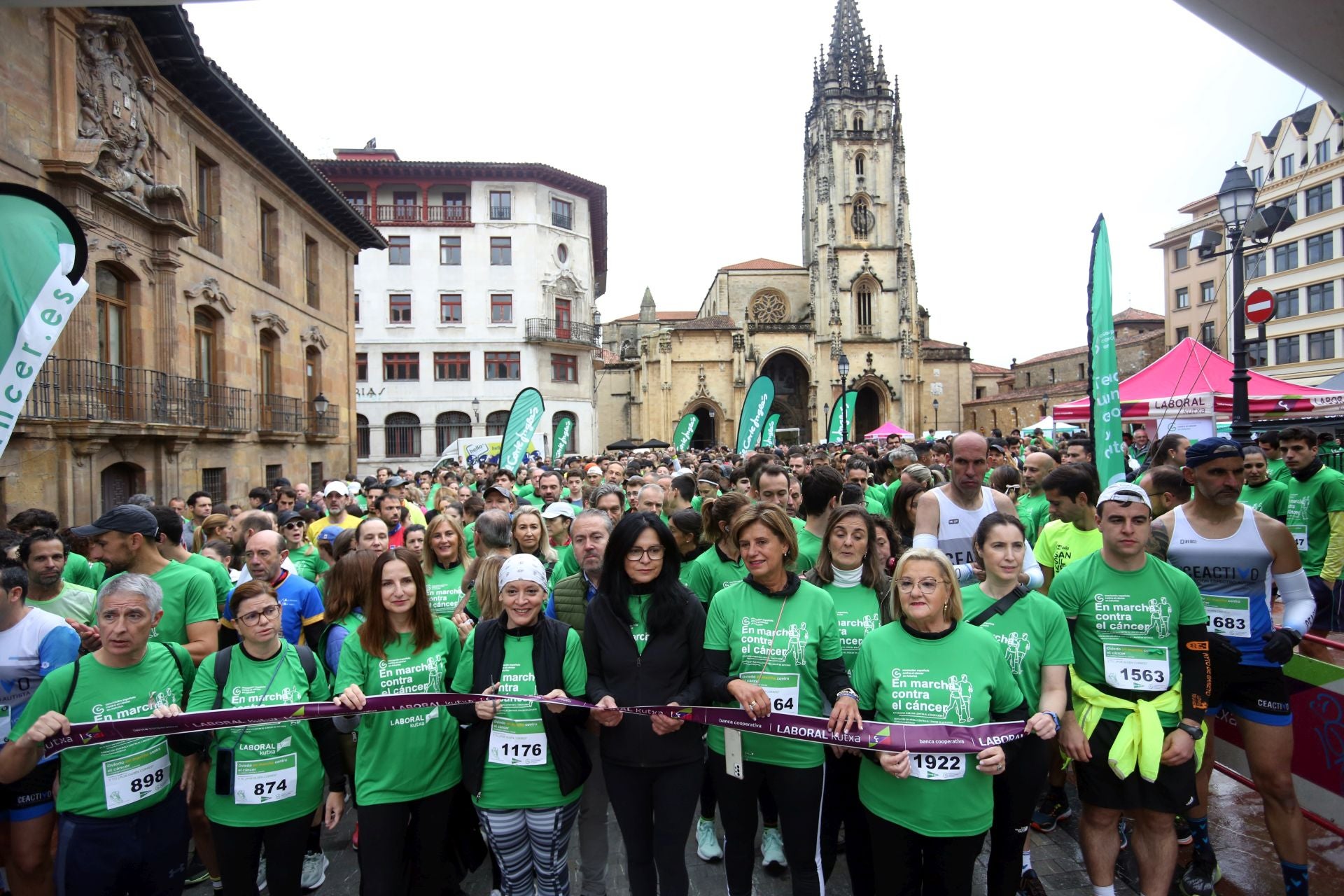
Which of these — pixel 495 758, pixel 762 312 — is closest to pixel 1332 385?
pixel 495 758

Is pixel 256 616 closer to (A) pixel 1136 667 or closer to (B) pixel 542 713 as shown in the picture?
(B) pixel 542 713

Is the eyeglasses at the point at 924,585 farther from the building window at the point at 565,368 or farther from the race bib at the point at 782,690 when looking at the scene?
the building window at the point at 565,368

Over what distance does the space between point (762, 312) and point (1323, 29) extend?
58.5 metres

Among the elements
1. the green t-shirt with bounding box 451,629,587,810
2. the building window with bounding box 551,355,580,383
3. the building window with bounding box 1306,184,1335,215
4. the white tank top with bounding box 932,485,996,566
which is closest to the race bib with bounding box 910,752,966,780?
the green t-shirt with bounding box 451,629,587,810

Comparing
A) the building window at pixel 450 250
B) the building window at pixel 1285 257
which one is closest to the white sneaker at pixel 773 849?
the building window at pixel 450 250

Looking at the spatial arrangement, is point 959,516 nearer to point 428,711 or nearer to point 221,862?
point 428,711

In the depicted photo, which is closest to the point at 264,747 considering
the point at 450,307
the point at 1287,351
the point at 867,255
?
the point at 450,307

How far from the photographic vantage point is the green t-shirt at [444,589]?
5.23 meters

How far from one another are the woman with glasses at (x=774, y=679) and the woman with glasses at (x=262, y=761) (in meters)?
1.92

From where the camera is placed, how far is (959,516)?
5.00m

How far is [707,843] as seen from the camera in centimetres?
439

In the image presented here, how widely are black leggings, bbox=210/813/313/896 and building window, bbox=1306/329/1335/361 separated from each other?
138 ft

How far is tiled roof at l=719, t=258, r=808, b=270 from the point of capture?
59.8 m

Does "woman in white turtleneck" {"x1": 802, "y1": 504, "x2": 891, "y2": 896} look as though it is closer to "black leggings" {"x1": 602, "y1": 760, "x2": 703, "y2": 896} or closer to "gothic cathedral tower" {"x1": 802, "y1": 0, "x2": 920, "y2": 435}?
"black leggings" {"x1": 602, "y1": 760, "x2": 703, "y2": 896}
